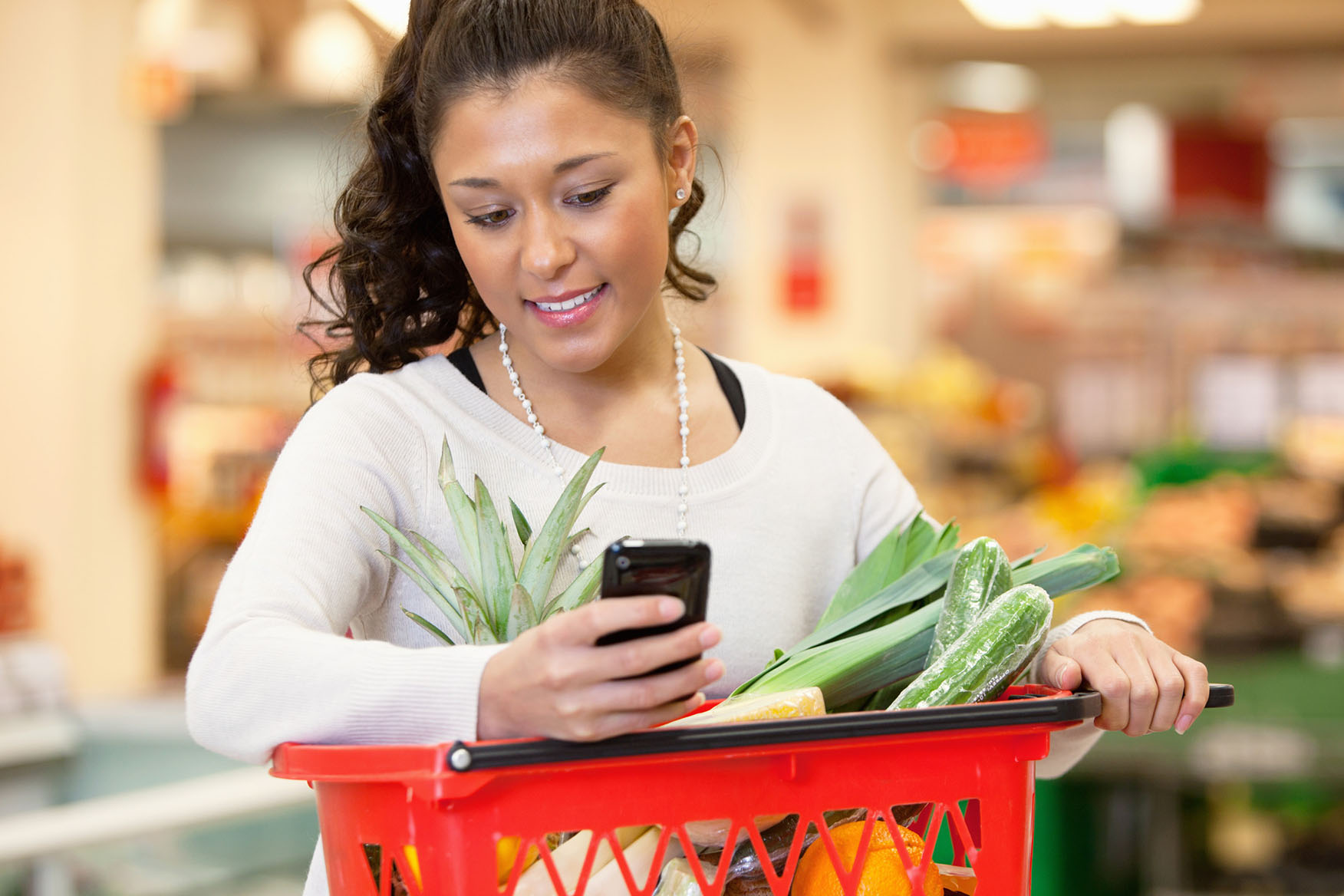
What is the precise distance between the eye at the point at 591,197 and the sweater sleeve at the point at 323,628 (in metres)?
0.29

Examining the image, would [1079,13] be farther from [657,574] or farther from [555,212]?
[657,574]

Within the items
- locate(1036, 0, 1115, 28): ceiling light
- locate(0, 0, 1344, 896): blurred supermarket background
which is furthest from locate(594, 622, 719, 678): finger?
locate(1036, 0, 1115, 28): ceiling light

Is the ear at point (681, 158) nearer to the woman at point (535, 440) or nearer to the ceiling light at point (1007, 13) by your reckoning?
the woman at point (535, 440)

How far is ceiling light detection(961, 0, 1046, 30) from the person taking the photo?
29.2 feet

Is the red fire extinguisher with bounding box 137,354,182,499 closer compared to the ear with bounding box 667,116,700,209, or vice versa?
the ear with bounding box 667,116,700,209

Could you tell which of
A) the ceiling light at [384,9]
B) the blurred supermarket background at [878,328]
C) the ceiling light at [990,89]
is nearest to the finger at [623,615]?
the blurred supermarket background at [878,328]

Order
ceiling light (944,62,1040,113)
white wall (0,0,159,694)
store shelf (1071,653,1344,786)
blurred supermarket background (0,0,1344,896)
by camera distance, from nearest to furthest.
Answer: blurred supermarket background (0,0,1344,896) → store shelf (1071,653,1344,786) → white wall (0,0,159,694) → ceiling light (944,62,1040,113)

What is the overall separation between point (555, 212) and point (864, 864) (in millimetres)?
617

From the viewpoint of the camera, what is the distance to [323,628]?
120 cm

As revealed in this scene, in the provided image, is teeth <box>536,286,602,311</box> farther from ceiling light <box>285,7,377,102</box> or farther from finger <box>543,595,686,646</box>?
ceiling light <box>285,7,377,102</box>

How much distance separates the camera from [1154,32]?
365 inches

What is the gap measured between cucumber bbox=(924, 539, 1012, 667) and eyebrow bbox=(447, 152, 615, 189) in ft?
1.58

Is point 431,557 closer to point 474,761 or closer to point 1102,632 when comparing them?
point 474,761

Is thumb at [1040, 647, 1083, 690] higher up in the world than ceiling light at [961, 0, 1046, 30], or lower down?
lower down
